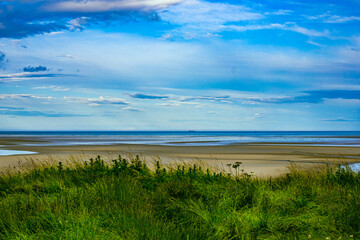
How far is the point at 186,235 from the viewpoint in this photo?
6.36 meters

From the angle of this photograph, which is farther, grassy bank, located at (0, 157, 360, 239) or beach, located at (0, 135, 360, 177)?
beach, located at (0, 135, 360, 177)

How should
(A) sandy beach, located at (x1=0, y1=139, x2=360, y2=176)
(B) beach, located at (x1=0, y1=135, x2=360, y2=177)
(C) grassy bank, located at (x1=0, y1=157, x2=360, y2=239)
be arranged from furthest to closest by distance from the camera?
(A) sandy beach, located at (x1=0, y1=139, x2=360, y2=176)
(B) beach, located at (x1=0, y1=135, x2=360, y2=177)
(C) grassy bank, located at (x1=0, y1=157, x2=360, y2=239)

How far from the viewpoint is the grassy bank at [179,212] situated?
6.49 meters

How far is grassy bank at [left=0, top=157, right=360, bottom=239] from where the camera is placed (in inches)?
256

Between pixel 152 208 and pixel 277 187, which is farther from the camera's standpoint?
pixel 277 187

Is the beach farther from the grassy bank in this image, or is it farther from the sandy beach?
the grassy bank

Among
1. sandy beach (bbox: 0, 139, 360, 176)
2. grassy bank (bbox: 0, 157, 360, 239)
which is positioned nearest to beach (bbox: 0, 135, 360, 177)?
sandy beach (bbox: 0, 139, 360, 176)

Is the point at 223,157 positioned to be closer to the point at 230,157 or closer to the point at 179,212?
the point at 230,157

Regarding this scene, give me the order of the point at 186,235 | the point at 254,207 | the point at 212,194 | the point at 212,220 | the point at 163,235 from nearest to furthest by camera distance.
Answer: the point at 163,235, the point at 186,235, the point at 212,220, the point at 254,207, the point at 212,194

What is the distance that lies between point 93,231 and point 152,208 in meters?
2.20

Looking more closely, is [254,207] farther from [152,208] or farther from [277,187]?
[277,187]

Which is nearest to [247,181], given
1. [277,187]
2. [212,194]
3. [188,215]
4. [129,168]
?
[277,187]

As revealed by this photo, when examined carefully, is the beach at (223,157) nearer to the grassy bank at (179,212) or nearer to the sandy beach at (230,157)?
the sandy beach at (230,157)

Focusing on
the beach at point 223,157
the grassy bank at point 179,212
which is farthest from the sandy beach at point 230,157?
the grassy bank at point 179,212
